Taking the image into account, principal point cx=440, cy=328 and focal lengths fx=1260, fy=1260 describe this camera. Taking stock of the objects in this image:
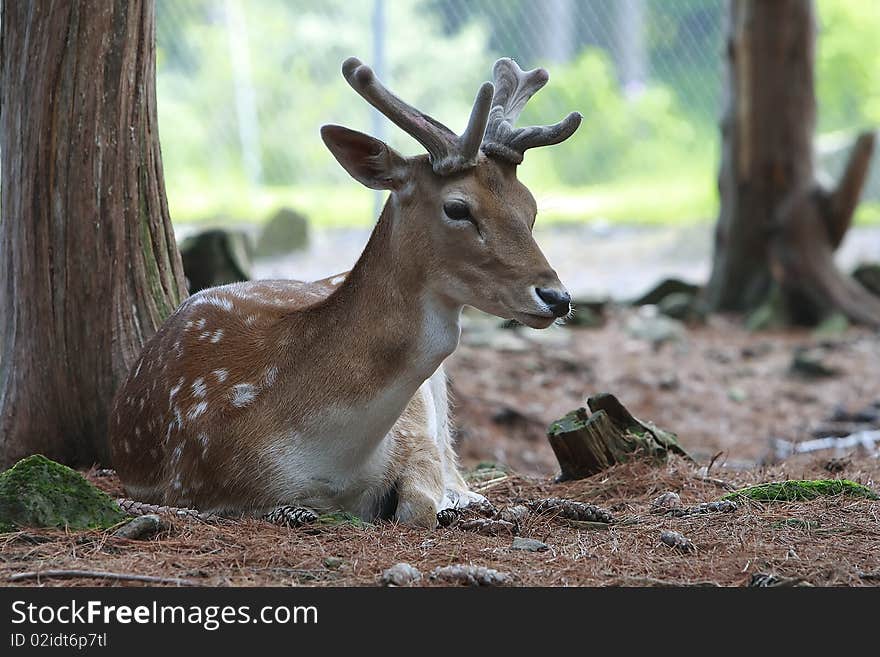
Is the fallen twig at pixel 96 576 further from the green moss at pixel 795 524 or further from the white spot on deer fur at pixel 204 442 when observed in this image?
the green moss at pixel 795 524

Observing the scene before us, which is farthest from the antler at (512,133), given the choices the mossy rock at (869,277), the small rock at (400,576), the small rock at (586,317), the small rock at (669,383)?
the mossy rock at (869,277)

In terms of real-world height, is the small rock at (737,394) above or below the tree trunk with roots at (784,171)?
below

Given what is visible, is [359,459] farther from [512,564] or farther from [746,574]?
[746,574]

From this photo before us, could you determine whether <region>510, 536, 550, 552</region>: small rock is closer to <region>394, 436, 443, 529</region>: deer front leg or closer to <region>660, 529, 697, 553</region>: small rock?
<region>660, 529, 697, 553</region>: small rock

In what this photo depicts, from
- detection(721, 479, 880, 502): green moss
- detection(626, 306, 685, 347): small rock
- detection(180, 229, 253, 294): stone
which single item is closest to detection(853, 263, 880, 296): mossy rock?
detection(626, 306, 685, 347): small rock

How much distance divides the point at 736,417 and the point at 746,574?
557 cm

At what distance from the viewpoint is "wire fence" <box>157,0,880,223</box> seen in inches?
535

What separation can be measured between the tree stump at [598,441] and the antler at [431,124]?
1.64m

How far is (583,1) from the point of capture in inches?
590

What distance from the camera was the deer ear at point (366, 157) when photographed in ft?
14.7

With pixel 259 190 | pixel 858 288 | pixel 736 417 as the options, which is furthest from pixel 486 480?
pixel 259 190

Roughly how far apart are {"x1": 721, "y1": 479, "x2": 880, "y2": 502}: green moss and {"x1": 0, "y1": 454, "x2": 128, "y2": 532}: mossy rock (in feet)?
7.83

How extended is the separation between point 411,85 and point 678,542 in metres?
9.74

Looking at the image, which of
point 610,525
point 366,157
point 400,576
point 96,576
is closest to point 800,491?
point 610,525
